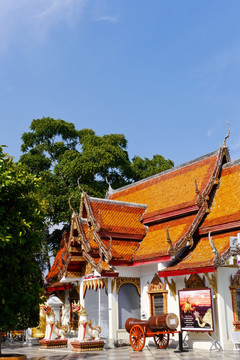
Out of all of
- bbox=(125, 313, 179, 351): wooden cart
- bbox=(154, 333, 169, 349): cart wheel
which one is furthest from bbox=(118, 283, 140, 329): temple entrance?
bbox=(154, 333, 169, 349): cart wheel

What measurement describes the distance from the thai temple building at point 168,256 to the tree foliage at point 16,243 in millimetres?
6166

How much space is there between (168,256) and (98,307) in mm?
5008

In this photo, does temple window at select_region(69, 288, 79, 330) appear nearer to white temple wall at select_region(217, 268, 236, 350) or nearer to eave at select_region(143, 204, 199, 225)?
eave at select_region(143, 204, 199, 225)

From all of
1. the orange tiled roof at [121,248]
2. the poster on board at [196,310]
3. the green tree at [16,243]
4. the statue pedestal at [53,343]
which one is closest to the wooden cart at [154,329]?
the poster on board at [196,310]

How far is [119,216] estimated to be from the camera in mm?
23500

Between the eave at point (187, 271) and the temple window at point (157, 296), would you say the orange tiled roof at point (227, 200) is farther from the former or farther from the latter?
the temple window at point (157, 296)

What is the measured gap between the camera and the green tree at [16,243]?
13133 millimetres

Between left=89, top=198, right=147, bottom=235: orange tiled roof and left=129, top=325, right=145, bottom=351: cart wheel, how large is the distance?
5.64 meters

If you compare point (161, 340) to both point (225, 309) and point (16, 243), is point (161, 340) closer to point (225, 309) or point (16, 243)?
point (225, 309)

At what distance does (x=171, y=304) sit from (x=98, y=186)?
1821 centimetres

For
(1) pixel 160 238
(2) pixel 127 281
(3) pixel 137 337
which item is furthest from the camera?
(1) pixel 160 238

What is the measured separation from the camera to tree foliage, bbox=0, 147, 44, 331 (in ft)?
43.1

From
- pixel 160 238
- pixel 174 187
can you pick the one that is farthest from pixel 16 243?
pixel 174 187

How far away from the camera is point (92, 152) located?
36.2 meters
